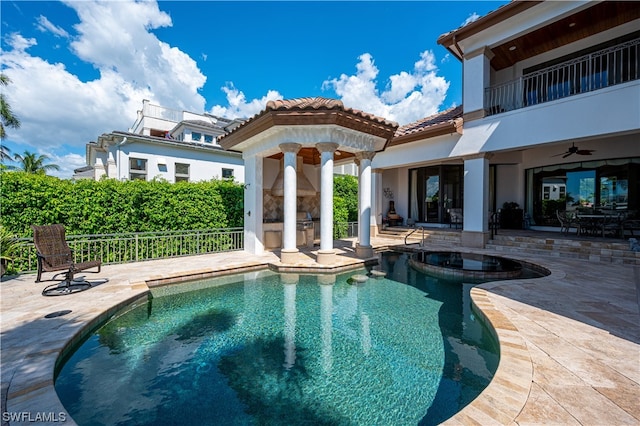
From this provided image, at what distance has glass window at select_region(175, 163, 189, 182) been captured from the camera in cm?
1788

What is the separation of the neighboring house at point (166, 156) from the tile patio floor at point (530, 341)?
11.4 metres

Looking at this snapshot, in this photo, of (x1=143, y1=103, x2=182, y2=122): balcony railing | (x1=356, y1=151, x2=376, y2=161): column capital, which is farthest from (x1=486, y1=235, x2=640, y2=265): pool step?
(x1=143, y1=103, x2=182, y2=122): balcony railing

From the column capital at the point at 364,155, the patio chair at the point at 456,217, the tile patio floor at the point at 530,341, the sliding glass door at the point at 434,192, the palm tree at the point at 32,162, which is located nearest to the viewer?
the tile patio floor at the point at 530,341

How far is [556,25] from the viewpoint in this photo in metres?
9.08

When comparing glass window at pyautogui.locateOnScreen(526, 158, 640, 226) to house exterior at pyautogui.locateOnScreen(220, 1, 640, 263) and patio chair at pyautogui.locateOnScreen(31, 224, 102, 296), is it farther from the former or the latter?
patio chair at pyautogui.locateOnScreen(31, 224, 102, 296)

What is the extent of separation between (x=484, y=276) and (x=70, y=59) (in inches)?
864

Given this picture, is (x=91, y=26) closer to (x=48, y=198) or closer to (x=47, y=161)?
(x=48, y=198)

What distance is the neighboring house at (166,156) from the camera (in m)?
15.8

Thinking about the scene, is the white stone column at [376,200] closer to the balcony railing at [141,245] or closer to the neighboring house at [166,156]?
the balcony railing at [141,245]

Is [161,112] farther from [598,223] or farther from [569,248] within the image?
[598,223]

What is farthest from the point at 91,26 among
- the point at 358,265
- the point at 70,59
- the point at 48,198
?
the point at 358,265

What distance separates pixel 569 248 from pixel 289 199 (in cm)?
938

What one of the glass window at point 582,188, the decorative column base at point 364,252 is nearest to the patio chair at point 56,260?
the decorative column base at point 364,252

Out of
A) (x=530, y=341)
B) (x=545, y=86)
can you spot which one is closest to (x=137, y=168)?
(x=530, y=341)
